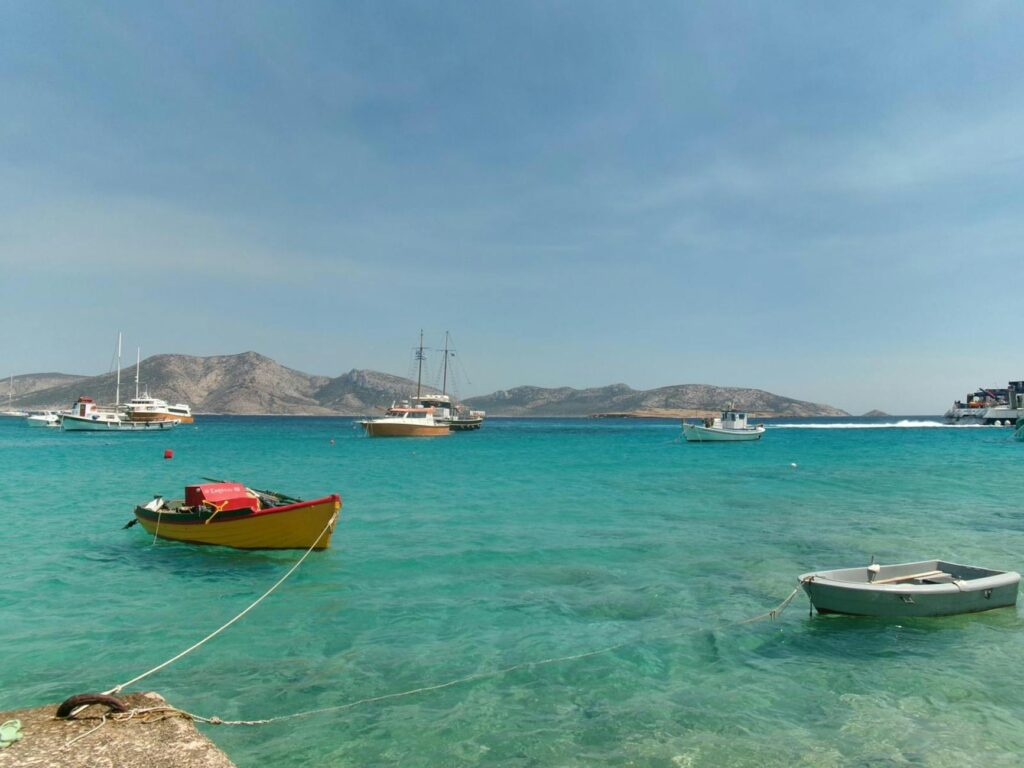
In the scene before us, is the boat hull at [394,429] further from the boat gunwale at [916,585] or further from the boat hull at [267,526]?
the boat gunwale at [916,585]

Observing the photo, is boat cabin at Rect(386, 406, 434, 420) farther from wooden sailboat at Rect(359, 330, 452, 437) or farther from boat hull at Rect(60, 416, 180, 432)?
boat hull at Rect(60, 416, 180, 432)

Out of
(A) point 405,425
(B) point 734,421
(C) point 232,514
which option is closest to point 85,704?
(C) point 232,514

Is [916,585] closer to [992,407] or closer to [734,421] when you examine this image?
[734,421]

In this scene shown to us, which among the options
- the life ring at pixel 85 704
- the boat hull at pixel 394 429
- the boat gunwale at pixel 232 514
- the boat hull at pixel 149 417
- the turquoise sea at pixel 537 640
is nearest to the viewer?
the life ring at pixel 85 704

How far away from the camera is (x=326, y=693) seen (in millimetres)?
8203

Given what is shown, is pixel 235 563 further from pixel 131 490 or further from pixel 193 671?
pixel 131 490

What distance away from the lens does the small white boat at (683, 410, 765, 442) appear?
73.5 metres

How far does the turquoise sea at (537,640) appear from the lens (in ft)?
23.4

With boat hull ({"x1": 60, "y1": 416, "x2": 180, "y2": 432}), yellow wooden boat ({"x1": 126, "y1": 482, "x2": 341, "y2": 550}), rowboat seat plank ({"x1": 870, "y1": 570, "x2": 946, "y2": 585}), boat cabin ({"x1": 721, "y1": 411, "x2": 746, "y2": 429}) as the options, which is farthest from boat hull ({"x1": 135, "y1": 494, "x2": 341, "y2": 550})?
boat hull ({"x1": 60, "y1": 416, "x2": 180, "y2": 432})

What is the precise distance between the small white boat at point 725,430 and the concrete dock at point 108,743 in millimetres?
72869

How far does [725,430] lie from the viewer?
73.8m

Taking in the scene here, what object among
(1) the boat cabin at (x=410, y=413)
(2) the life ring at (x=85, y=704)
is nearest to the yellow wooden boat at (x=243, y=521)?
(2) the life ring at (x=85, y=704)

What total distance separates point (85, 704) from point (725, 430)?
A: 74.5 metres

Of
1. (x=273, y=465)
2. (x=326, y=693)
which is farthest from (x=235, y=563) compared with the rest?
(x=273, y=465)
